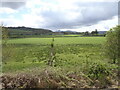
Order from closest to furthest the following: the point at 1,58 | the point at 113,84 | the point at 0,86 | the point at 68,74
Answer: the point at 0,86 → the point at 113,84 → the point at 68,74 → the point at 1,58

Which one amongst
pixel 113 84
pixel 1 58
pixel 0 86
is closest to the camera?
pixel 0 86

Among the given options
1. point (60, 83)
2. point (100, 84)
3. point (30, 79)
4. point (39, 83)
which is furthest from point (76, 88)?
point (30, 79)

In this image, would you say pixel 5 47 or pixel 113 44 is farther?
pixel 113 44

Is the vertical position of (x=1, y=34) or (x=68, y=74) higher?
(x=1, y=34)

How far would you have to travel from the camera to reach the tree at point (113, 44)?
6133 millimetres

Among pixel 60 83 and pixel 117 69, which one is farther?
pixel 117 69

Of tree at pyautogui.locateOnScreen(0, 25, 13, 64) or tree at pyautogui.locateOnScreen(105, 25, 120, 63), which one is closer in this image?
tree at pyautogui.locateOnScreen(0, 25, 13, 64)

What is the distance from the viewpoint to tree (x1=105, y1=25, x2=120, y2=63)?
20.1 feet

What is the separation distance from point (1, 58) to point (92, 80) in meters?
3.82

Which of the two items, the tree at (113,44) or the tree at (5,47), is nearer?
the tree at (5,47)

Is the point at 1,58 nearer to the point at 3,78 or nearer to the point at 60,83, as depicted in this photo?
the point at 3,78

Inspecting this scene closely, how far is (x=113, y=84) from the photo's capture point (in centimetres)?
451

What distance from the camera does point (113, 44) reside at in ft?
21.2

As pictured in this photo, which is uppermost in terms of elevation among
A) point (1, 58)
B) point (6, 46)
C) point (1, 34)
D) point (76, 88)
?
point (1, 34)
